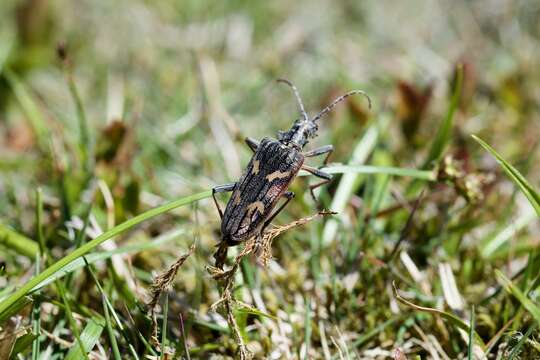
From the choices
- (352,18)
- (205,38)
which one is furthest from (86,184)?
(352,18)

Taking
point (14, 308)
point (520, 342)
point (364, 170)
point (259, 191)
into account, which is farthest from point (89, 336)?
point (520, 342)

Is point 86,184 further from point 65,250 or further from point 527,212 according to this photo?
point 527,212

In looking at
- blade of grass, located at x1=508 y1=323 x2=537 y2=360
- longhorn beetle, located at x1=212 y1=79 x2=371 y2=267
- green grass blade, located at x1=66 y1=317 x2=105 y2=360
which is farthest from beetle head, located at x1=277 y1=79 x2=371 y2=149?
blade of grass, located at x1=508 y1=323 x2=537 y2=360

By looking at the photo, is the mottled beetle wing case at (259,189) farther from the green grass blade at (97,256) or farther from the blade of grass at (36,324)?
the blade of grass at (36,324)

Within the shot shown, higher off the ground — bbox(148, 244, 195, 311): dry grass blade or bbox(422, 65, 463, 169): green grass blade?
bbox(422, 65, 463, 169): green grass blade

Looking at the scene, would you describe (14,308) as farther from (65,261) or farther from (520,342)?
(520,342)

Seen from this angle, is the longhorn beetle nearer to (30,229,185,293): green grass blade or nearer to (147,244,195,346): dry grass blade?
(147,244,195,346): dry grass blade
